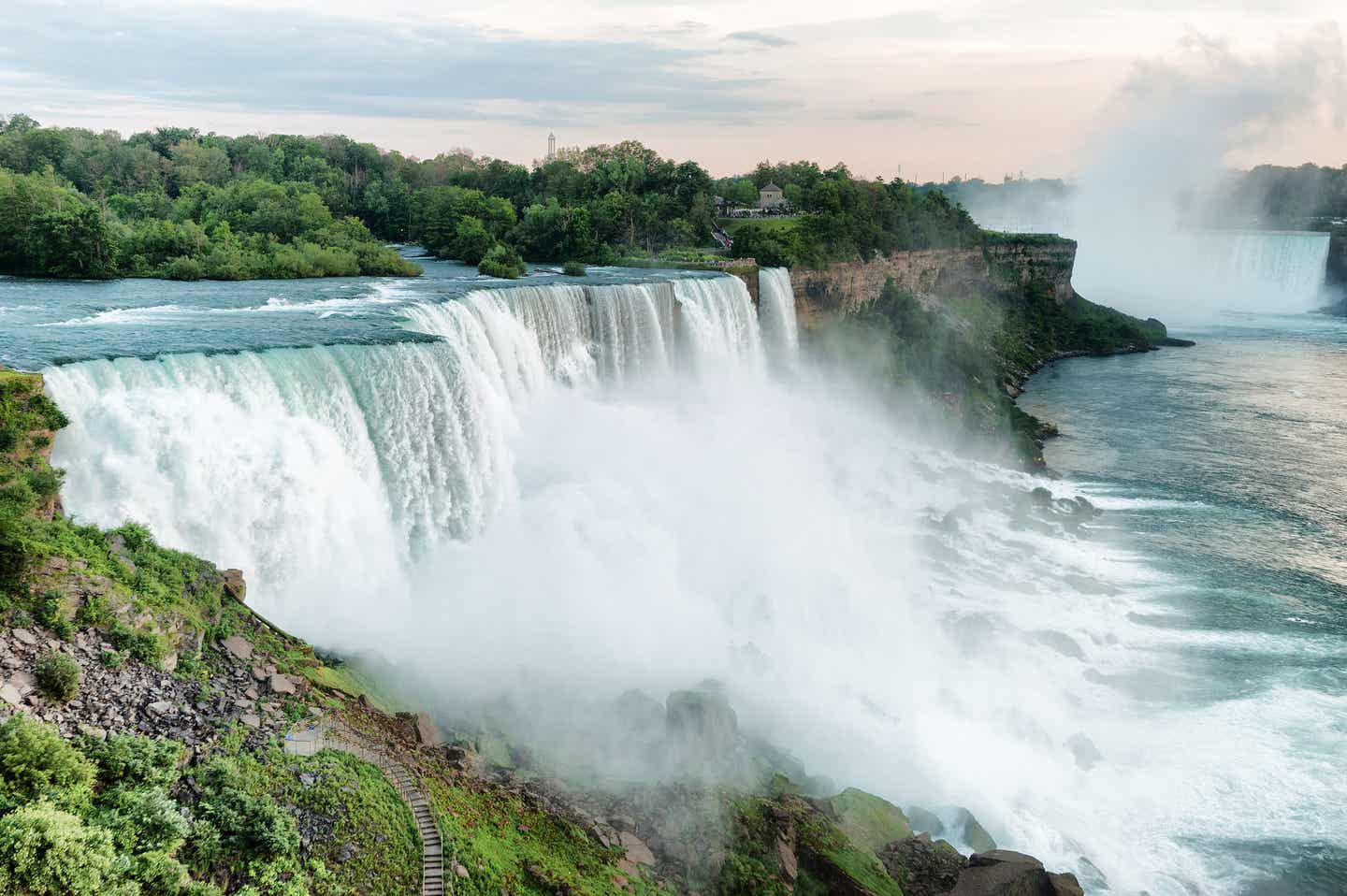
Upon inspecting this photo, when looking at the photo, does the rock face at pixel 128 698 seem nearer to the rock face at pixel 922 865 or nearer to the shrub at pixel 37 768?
the shrub at pixel 37 768

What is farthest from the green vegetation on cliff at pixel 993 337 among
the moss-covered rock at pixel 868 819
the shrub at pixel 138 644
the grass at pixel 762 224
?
the shrub at pixel 138 644

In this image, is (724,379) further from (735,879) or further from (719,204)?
(719,204)

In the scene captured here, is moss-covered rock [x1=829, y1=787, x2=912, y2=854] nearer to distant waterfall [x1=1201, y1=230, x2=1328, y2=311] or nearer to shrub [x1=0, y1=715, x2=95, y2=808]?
shrub [x1=0, y1=715, x2=95, y2=808]

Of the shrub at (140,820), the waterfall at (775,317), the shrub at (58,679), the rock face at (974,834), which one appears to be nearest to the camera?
the shrub at (140,820)

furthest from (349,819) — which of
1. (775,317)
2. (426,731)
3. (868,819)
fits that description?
(775,317)

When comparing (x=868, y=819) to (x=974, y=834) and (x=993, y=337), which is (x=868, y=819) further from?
(x=993, y=337)

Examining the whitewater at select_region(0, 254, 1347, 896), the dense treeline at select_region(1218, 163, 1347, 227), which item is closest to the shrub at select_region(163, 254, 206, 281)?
the whitewater at select_region(0, 254, 1347, 896)
